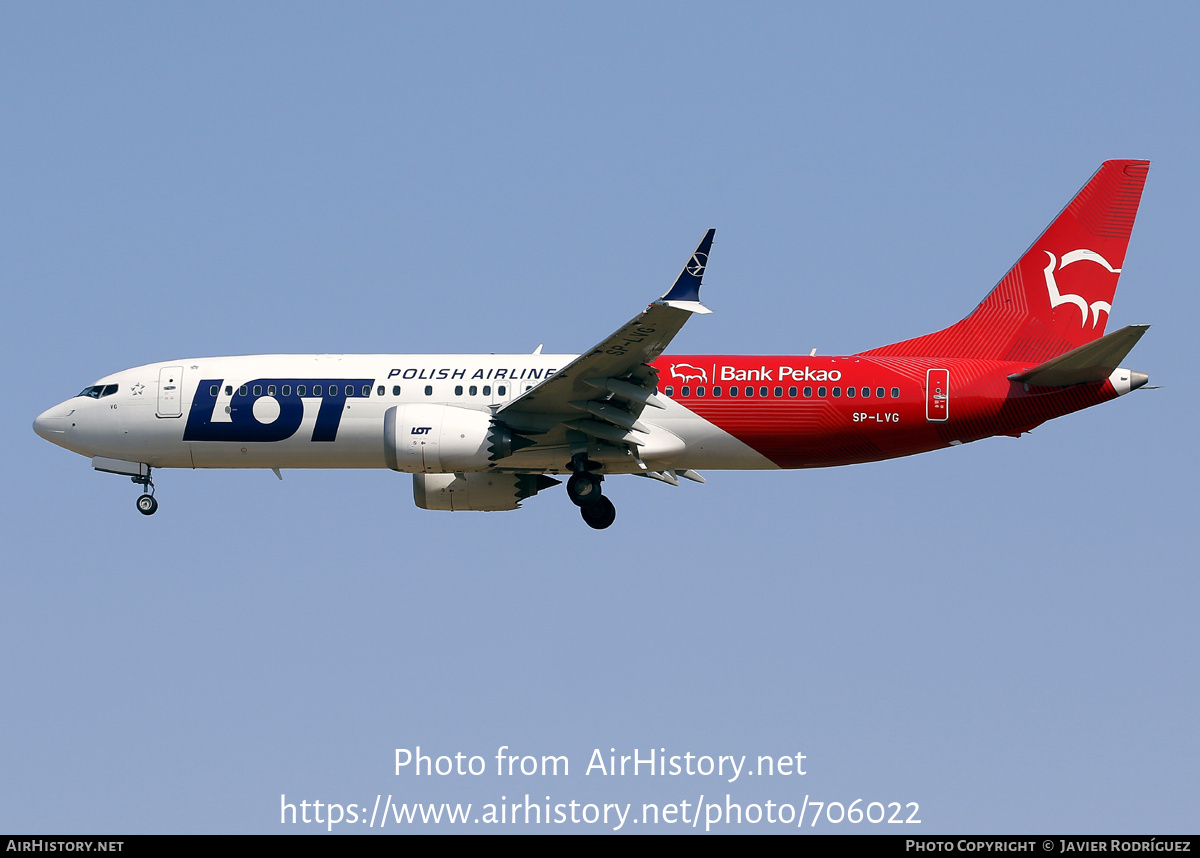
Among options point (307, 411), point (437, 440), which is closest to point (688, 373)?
point (437, 440)

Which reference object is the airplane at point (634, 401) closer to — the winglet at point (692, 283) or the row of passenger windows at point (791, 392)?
the row of passenger windows at point (791, 392)

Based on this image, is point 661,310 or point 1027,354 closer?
point 661,310

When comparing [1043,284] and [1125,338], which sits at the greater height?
[1043,284]

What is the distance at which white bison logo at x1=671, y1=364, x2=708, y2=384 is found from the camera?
133ft

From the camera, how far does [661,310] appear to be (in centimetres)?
3525

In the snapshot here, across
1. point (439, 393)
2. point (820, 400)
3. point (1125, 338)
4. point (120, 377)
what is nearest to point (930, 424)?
Answer: point (820, 400)

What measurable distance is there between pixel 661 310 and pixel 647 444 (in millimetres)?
5745

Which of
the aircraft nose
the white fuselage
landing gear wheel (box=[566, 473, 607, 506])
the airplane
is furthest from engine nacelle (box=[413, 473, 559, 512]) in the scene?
the aircraft nose

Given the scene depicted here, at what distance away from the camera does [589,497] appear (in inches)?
1620

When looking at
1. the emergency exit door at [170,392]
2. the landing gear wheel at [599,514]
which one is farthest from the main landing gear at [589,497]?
the emergency exit door at [170,392]

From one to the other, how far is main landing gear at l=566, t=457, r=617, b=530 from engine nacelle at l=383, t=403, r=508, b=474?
2612mm

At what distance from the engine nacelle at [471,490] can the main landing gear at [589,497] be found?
254 cm
